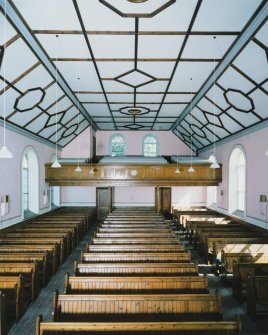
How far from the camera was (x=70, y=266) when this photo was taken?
10.7 m

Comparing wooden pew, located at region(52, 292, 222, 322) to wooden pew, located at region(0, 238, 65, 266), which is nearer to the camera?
wooden pew, located at region(52, 292, 222, 322)

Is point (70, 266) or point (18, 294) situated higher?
point (18, 294)

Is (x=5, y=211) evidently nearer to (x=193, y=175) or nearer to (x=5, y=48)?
(x=5, y=48)

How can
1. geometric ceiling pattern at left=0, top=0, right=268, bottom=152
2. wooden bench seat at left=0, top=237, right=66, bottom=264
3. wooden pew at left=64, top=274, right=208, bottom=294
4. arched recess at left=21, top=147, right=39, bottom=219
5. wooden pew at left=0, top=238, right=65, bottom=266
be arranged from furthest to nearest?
arched recess at left=21, top=147, right=39, bottom=219
wooden bench seat at left=0, top=237, right=66, bottom=264
wooden pew at left=0, top=238, right=65, bottom=266
geometric ceiling pattern at left=0, top=0, right=268, bottom=152
wooden pew at left=64, top=274, right=208, bottom=294

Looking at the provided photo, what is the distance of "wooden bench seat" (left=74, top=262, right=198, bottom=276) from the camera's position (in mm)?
7113

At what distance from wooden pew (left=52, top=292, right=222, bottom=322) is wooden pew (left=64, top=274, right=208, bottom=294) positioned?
0.81m

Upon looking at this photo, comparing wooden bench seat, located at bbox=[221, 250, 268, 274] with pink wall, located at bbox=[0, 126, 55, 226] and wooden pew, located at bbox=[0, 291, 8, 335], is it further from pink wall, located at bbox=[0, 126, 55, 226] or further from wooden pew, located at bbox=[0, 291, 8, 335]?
pink wall, located at bbox=[0, 126, 55, 226]

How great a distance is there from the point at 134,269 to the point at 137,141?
16.1 metres

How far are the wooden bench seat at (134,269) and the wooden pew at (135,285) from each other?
961 millimetres

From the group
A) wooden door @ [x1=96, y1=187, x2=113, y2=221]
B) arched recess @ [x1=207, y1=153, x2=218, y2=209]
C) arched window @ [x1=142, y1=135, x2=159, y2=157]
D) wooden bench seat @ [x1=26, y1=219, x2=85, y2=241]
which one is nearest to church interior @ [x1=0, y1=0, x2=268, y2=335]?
wooden bench seat @ [x1=26, y1=219, x2=85, y2=241]

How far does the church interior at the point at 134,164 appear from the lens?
581cm

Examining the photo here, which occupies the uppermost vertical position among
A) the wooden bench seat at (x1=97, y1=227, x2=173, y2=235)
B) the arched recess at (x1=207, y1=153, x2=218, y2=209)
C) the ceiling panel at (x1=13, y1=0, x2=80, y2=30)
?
the ceiling panel at (x1=13, y1=0, x2=80, y2=30)

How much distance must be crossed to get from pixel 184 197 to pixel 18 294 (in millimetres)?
17274

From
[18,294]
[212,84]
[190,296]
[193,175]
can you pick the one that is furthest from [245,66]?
[193,175]
